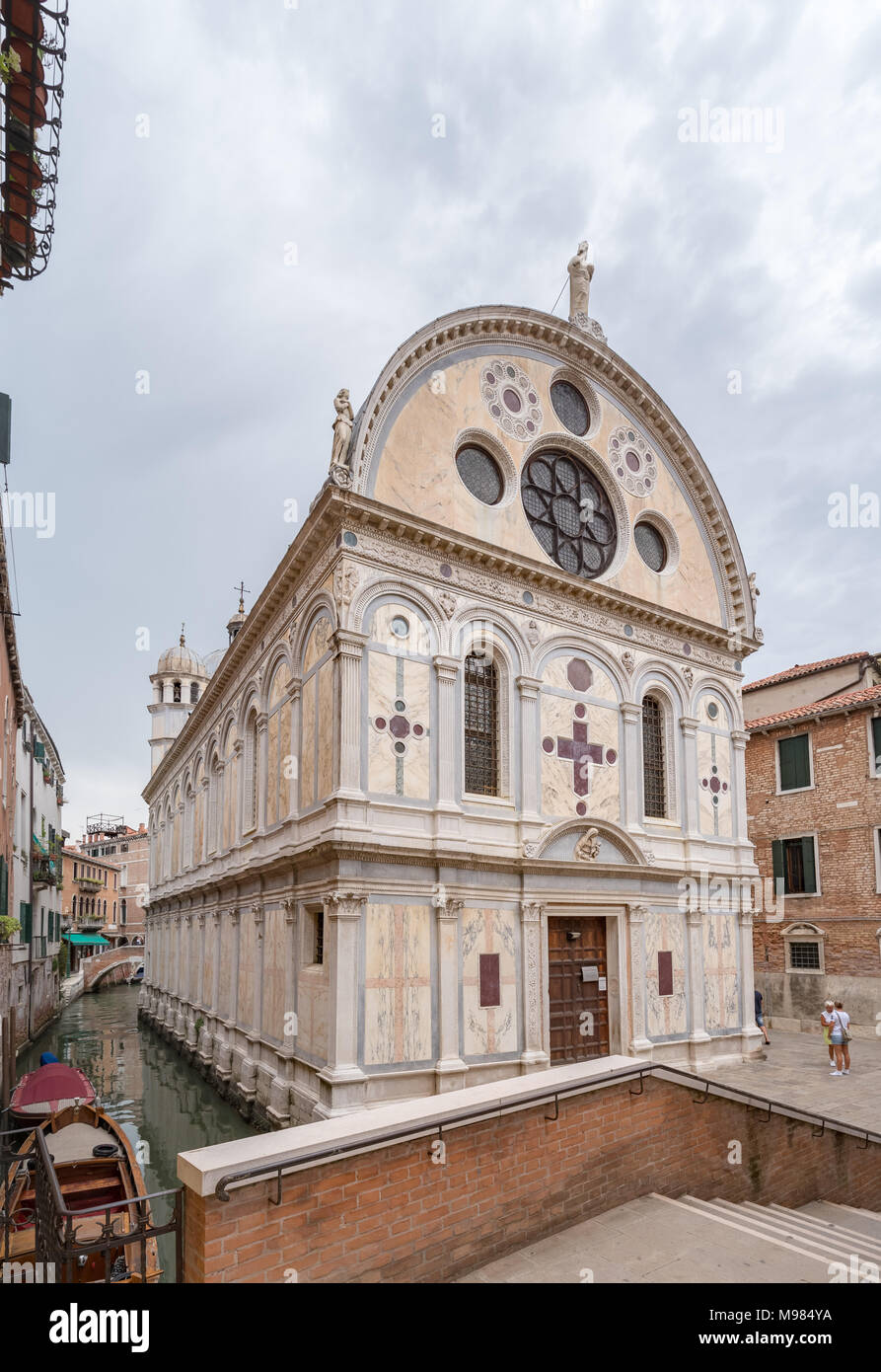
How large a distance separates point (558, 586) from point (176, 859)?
21.3 metres

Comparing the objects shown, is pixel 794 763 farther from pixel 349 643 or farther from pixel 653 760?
pixel 349 643

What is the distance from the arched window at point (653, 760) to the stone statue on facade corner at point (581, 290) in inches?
337

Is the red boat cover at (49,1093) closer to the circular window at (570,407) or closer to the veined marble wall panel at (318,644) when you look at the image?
the veined marble wall panel at (318,644)

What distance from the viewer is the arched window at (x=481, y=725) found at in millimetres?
16438

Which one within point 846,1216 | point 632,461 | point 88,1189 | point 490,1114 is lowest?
point 846,1216

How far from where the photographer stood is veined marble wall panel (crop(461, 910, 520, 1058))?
15039 millimetres

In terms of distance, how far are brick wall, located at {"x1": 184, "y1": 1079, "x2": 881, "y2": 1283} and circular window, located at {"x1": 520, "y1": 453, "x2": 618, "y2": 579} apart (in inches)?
454

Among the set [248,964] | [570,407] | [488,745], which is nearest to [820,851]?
[488,745]

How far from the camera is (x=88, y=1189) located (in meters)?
11.2

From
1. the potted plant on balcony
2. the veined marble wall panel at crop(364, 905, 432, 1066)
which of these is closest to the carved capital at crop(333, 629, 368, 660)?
the veined marble wall panel at crop(364, 905, 432, 1066)

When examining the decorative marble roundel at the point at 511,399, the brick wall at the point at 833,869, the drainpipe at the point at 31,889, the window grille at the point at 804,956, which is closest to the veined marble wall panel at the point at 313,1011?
the decorative marble roundel at the point at 511,399

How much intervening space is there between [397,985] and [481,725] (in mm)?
4875

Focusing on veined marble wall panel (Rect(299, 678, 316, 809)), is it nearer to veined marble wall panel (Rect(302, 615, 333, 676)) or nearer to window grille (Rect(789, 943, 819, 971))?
veined marble wall panel (Rect(302, 615, 333, 676))

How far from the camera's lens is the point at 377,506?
50.4 feet
